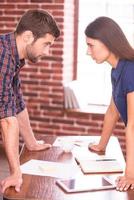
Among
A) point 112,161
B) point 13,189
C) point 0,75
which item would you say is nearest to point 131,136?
point 112,161

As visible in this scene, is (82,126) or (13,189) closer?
(13,189)

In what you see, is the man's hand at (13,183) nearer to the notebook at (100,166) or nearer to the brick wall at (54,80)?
the notebook at (100,166)

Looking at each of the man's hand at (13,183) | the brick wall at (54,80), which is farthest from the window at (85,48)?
the man's hand at (13,183)

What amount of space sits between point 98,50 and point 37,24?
36cm

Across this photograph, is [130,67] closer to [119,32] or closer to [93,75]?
[119,32]

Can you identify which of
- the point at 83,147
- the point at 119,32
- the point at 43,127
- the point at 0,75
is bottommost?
the point at 43,127

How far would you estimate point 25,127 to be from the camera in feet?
8.13

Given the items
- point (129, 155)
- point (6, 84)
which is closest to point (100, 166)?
point (129, 155)

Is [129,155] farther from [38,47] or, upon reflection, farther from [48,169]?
[38,47]

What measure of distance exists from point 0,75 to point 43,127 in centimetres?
237

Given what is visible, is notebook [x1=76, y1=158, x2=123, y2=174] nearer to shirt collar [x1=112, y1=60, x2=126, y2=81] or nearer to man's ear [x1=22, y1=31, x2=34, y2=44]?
shirt collar [x1=112, y1=60, x2=126, y2=81]

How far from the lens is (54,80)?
170 inches

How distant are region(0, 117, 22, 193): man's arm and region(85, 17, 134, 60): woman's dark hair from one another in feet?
1.93

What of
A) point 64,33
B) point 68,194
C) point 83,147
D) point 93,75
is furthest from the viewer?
point 93,75
